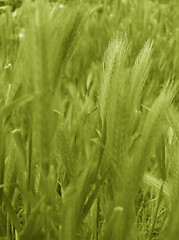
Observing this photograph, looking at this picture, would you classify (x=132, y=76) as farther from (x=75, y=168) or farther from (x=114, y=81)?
(x=75, y=168)

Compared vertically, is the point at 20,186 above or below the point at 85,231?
above

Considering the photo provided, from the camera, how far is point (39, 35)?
0.86 feet

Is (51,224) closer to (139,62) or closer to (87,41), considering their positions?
(139,62)

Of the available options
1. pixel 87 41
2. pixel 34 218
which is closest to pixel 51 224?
pixel 34 218

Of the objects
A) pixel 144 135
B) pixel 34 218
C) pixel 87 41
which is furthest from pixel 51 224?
pixel 87 41

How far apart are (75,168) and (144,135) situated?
0.50ft

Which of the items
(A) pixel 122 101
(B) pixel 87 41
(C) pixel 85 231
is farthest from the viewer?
(B) pixel 87 41

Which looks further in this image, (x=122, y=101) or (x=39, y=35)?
(x=122, y=101)

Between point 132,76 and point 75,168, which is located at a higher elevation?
point 132,76

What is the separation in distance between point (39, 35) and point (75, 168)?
242 millimetres

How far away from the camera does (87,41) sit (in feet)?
5.08

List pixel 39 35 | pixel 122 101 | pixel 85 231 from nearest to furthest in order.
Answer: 1. pixel 39 35
2. pixel 122 101
3. pixel 85 231

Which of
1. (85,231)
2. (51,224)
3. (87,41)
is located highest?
(87,41)

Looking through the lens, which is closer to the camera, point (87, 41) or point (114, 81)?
point (114, 81)
